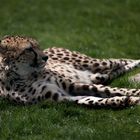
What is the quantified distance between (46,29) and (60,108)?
35.4 ft

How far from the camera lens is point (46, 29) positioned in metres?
23.9

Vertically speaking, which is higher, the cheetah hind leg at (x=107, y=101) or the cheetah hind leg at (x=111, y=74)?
the cheetah hind leg at (x=107, y=101)

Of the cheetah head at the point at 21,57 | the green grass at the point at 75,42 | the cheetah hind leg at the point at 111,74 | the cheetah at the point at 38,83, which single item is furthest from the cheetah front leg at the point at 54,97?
the cheetah hind leg at the point at 111,74

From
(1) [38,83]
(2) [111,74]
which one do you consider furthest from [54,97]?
(2) [111,74]

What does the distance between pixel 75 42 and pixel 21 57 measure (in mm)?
7303

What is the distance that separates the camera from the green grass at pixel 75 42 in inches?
470

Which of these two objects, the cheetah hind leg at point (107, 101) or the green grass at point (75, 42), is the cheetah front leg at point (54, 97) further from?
the green grass at point (75, 42)

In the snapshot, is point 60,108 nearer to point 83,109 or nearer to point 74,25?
point 83,109

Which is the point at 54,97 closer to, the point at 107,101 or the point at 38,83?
the point at 38,83

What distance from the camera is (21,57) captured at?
1427 centimetres

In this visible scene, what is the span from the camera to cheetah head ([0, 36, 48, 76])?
46.8 ft

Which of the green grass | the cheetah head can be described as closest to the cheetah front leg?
the green grass

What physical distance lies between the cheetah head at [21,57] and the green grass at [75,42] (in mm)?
773

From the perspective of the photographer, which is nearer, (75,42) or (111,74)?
(111,74)
